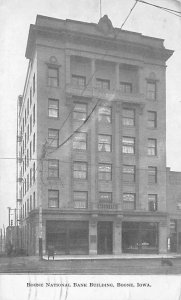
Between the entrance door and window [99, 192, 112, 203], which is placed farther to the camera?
the entrance door

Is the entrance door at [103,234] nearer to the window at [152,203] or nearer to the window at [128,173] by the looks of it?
the window at [152,203]

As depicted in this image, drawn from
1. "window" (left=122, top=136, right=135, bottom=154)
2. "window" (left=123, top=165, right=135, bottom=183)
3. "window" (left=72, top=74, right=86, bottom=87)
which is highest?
"window" (left=72, top=74, right=86, bottom=87)

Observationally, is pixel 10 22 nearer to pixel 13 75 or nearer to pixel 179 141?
pixel 13 75

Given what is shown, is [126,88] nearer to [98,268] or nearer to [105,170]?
[105,170]

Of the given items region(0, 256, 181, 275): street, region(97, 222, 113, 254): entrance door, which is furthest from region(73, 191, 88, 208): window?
region(0, 256, 181, 275): street

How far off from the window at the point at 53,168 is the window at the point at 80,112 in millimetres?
2557

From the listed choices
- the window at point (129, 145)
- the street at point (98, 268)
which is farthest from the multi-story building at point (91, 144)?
the street at point (98, 268)

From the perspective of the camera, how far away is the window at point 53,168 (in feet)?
59.4

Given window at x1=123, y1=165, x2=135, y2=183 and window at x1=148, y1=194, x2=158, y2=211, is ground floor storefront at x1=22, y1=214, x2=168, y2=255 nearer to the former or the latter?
window at x1=148, y1=194, x2=158, y2=211

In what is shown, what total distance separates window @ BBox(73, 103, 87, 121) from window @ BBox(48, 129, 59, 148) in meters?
1.18

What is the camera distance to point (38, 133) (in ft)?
64.3

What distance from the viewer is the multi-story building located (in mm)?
14674

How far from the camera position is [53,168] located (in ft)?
61.2

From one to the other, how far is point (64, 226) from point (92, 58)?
12216mm
